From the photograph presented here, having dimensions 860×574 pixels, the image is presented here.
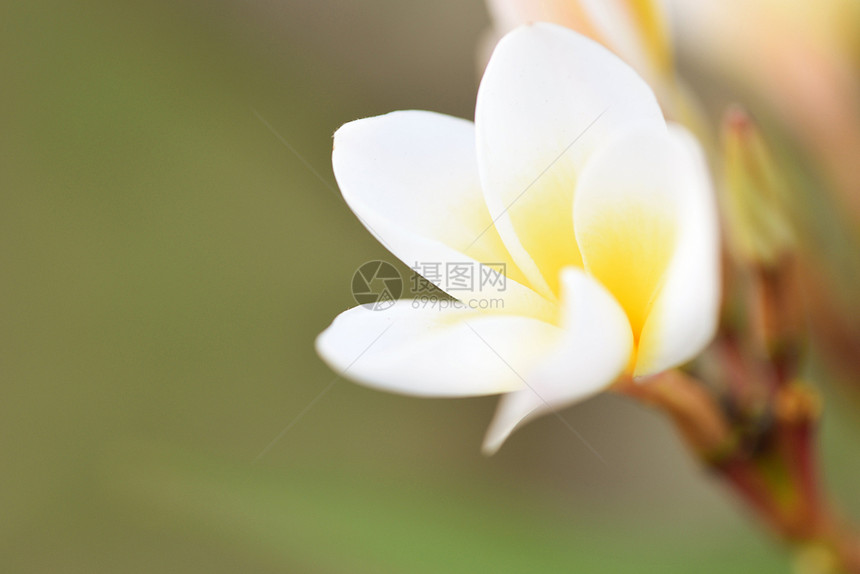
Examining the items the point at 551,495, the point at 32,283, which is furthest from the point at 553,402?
the point at 32,283

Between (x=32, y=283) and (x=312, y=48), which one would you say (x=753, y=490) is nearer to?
(x=312, y=48)

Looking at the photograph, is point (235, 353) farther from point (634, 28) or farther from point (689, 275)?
point (689, 275)

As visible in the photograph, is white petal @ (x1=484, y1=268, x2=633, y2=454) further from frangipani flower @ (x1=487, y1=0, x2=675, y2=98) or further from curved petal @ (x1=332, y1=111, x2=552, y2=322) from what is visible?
frangipani flower @ (x1=487, y1=0, x2=675, y2=98)

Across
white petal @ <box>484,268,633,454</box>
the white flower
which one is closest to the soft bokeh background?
the white flower

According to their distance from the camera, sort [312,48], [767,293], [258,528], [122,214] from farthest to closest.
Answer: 1. [122,214]
2. [312,48]
3. [258,528]
4. [767,293]

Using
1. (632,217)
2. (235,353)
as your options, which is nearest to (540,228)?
(632,217)

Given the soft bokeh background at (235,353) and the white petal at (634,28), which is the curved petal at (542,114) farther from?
the soft bokeh background at (235,353)
